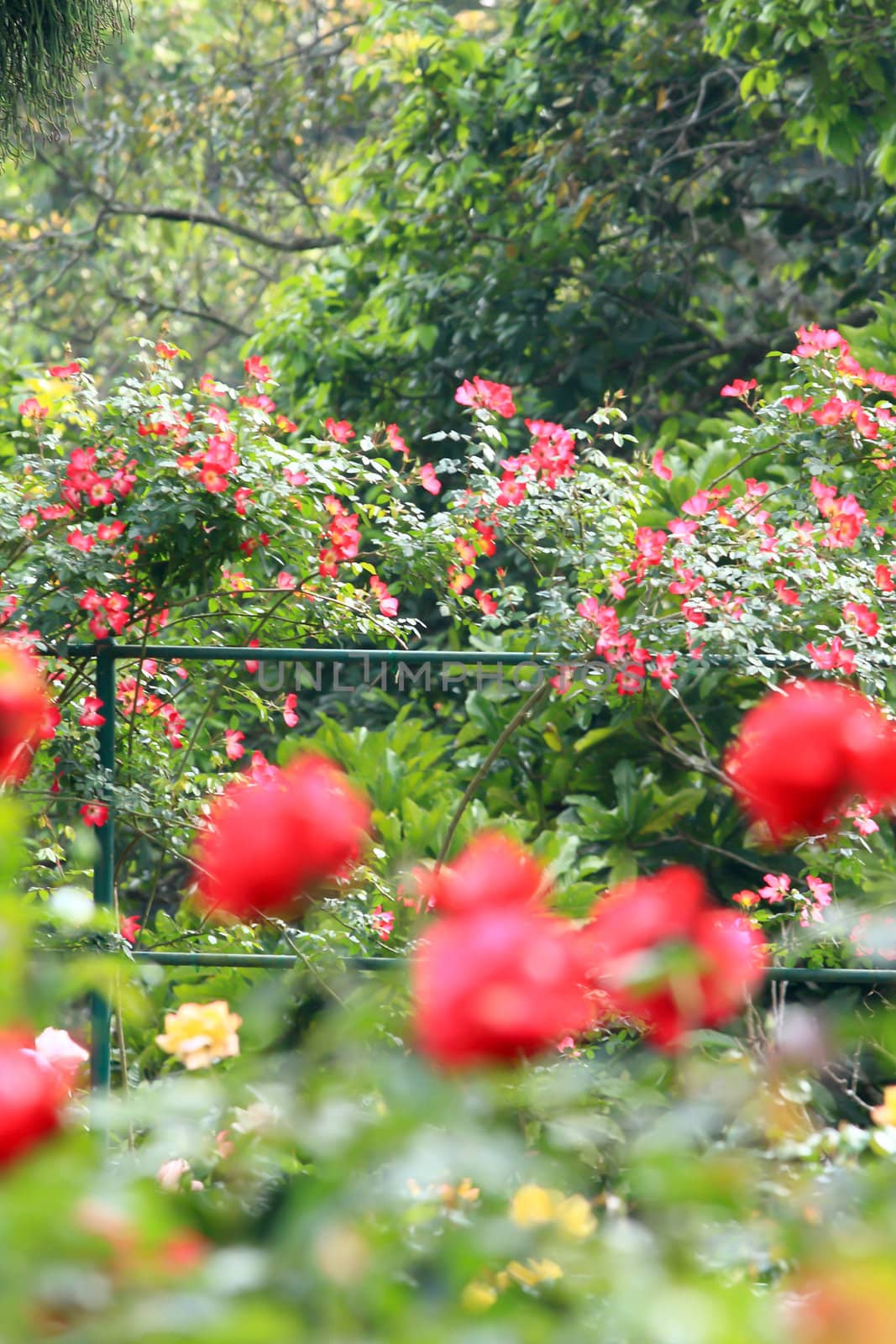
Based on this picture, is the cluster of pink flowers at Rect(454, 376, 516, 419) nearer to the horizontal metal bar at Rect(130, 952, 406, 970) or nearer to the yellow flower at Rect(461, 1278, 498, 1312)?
the horizontal metal bar at Rect(130, 952, 406, 970)

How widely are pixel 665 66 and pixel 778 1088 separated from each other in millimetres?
4918

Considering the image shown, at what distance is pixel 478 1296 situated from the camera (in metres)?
0.70

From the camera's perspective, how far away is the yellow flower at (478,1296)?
2.08 ft

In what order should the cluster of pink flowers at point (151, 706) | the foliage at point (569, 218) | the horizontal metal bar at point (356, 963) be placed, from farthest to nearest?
the foliage at point (569, 218) → the cluster of pink flowers at point (151, 706) → the horizontal metal bar at point (356, 963)

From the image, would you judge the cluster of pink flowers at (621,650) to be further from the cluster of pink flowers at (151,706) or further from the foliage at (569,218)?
the foliage at (569,218)

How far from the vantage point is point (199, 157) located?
7.74 meters

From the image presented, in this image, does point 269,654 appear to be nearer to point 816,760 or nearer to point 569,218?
point 816,760

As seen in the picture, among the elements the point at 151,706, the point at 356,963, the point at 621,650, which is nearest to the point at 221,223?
the point at 151,706

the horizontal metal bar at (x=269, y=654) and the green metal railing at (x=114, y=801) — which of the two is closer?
the green metal railing at (x=114, y=801)

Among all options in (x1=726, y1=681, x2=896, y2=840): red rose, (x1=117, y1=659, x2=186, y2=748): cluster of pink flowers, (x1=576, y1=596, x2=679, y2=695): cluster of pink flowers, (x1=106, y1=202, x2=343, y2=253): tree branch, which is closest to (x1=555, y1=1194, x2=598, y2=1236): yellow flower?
(x1=726, y1=681, x2=896, y2=840): red rose

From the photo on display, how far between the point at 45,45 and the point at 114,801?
1.23m

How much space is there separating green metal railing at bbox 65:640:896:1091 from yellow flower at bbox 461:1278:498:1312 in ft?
4.12

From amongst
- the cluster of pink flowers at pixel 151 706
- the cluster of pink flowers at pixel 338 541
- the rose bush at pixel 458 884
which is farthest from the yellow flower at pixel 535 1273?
the cluster of pink flowers at pixel 151 706

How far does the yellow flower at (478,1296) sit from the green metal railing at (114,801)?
1.26m
